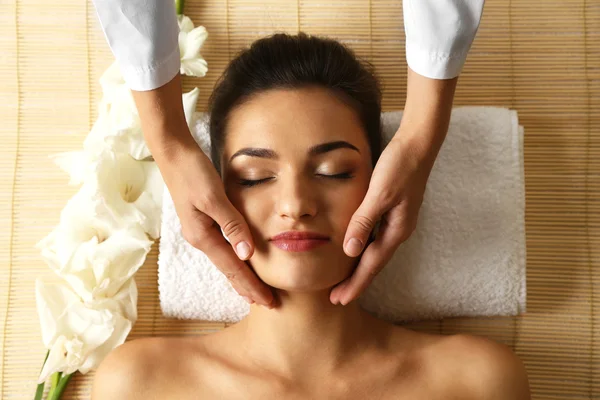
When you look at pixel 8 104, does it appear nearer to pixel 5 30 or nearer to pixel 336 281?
pixel 5 30

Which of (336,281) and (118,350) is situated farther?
(118,350)

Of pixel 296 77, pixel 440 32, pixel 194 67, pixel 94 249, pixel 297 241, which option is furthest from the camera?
pixel 194 67

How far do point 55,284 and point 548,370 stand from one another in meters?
1.28

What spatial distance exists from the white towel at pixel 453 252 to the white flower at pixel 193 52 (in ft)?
1.14

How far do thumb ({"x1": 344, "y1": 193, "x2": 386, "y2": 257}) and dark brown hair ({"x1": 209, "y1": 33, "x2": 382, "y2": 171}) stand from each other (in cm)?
26

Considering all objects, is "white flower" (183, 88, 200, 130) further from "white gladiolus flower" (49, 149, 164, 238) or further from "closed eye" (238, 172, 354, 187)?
"closed eye" (238, 172, 354, 187)

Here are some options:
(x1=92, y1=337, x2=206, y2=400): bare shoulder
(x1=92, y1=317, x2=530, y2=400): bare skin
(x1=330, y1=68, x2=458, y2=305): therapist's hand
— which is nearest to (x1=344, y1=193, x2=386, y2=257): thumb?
(x1=330, y1=68, x2=458, y2=305): therapist's hand

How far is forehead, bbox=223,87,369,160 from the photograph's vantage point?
1.24 meters

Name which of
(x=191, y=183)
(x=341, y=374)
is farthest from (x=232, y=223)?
(x=341, y=374)

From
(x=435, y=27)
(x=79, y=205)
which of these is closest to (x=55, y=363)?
(x=79, y=205)

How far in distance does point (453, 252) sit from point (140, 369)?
80 centimetres

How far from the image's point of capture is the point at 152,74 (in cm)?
114

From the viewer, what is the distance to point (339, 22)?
1724mm

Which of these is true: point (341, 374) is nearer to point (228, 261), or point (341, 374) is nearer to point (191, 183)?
point (228, 261)
